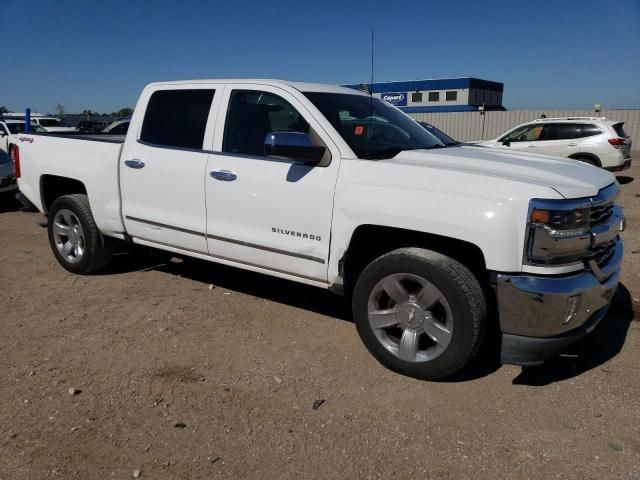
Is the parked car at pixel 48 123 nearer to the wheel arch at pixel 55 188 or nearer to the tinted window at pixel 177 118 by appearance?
the wheel arch at pixel 55 188

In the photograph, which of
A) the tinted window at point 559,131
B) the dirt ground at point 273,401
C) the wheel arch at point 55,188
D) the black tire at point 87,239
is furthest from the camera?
the tinted window at point 559,131

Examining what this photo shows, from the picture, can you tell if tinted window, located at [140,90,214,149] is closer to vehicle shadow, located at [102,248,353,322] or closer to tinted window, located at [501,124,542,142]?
vehicle shadow, located at [102,248,353,322]

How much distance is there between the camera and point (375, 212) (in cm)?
348

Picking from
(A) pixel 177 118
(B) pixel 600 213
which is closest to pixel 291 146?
(A) pixel 177 118

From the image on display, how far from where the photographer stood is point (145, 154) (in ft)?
15.7

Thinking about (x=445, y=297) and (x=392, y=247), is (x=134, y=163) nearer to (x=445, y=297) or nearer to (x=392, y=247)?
(x=392, y=247)

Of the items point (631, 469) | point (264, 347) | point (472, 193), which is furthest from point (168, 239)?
point (631, 469)

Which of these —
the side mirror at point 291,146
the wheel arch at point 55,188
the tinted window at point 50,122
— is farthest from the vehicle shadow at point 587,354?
the tinted window at point 50,122

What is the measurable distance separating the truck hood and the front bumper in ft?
1.64

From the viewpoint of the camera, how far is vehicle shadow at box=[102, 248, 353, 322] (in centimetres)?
498

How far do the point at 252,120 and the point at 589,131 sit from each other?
11.6m

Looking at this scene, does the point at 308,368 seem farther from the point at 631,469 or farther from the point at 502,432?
the point at 631,469

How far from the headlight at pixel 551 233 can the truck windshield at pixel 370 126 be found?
1.21 m

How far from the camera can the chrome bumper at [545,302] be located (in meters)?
3.02
